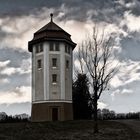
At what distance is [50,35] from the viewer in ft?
188

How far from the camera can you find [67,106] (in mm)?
56031

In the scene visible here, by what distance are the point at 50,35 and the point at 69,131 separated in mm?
18370

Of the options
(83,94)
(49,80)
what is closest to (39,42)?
(49,80)

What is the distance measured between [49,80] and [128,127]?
47.2 ft

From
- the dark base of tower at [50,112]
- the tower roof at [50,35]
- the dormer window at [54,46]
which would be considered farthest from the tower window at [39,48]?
the dark base of tower at [50,112]

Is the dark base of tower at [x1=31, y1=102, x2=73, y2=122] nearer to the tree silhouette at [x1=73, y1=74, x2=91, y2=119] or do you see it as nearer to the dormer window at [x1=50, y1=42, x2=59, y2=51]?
the dormer window at [x1=50, y1=42, x2=59, y2=51]

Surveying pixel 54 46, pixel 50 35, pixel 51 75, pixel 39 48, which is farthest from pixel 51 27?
pixel 51 75

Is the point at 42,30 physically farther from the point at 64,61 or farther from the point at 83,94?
the point at 83,94

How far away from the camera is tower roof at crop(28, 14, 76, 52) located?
57156mm

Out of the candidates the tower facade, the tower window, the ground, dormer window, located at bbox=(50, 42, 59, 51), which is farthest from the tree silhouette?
the ground

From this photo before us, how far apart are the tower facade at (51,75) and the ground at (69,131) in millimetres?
6044

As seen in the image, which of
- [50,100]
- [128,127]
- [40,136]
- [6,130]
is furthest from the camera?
[50,100]

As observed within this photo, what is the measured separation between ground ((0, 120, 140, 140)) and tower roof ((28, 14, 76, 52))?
13.9m

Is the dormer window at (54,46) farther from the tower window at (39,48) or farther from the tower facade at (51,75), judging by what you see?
the tower window at (39,48)
